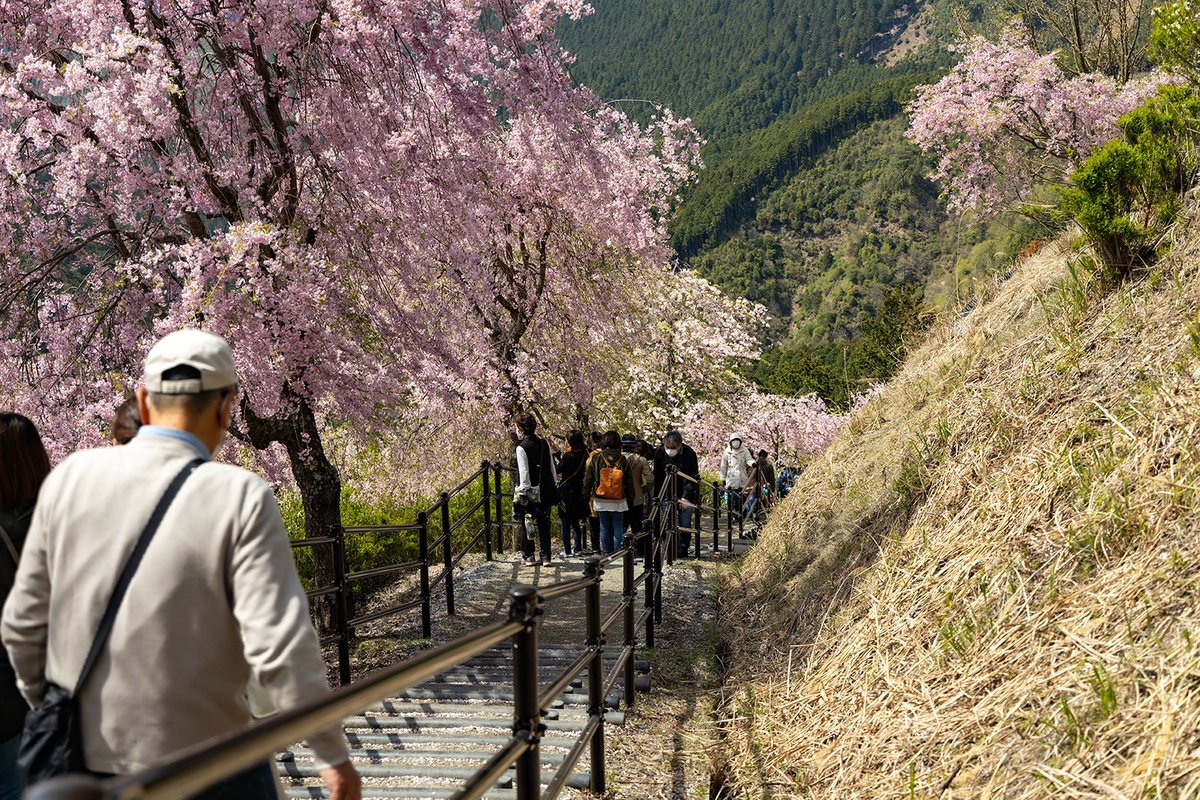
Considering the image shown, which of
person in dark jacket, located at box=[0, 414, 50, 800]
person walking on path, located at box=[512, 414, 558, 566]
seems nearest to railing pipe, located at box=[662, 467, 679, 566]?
person walking on path, located at box=[512, 414, 558, 566]

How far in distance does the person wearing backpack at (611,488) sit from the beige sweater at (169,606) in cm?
754

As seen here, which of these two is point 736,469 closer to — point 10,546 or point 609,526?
point 609,526

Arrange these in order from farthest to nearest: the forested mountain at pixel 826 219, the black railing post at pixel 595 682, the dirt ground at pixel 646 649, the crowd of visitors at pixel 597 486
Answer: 1. the forested mountain at pixel 826 219
2. the crowd of visitors at pixel 597 486
3. the dirt ground at pixel 646 649
4. the black railing post at pixel 595 682

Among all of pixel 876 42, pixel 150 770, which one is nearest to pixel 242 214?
pixel 150 770

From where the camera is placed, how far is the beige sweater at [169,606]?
186cm

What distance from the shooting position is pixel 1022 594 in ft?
11.8

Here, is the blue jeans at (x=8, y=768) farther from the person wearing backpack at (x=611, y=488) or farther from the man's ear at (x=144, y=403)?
the person wearing backpack at (x=611, y=488)

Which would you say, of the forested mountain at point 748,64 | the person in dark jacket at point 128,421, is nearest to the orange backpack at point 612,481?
the person in dark jacket at point 128,421

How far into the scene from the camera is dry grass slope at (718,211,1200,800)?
9.27ft

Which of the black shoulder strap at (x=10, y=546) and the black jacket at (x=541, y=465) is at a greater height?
the black shoulder strap at (x=10, y=546)

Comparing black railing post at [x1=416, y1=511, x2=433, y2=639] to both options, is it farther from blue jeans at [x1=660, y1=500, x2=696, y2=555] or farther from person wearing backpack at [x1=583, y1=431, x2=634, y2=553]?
blue jeans at [x1=660, y1=500, x2=696, y2=555]

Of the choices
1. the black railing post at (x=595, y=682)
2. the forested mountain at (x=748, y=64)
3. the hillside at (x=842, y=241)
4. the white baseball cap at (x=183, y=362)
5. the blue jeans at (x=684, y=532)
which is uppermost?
the forested mountain at (x=748, y=64)

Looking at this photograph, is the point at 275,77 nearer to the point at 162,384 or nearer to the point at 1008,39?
the point at 162,384

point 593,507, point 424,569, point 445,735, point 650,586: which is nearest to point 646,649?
point 650,586
